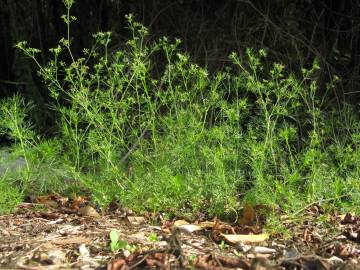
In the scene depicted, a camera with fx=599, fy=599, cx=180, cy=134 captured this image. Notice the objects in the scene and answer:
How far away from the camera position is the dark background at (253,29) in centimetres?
591

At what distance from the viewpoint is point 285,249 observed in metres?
3.08

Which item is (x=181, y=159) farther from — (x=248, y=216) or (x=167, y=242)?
(x=167, y=242)

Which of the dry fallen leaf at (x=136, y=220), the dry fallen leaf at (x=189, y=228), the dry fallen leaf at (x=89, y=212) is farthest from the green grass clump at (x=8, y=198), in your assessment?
the dry fallen leaf at (x=189, y=228)

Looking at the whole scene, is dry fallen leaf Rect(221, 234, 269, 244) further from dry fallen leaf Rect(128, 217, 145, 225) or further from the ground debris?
dry fallen leaf Rect(128, 217, 145, 225)

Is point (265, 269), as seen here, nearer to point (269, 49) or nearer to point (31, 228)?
point (31, 228)

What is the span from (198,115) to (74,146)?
3.20 feet

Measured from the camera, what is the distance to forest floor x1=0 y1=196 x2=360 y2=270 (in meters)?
2.76

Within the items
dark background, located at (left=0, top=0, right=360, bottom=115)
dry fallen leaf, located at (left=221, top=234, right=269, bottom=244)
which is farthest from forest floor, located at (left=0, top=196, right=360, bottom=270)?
dark background, located at (left=0, top=0, right=360, bottom=115)

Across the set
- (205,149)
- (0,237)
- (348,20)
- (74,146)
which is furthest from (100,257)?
(348,20)

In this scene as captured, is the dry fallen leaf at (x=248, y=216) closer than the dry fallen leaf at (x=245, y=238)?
No

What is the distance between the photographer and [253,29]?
5.94m

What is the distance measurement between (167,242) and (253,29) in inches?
140

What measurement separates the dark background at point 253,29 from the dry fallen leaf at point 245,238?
2.82m

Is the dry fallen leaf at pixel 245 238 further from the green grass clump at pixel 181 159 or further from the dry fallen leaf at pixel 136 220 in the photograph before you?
the dry fallen leaf at pixel 136 220
